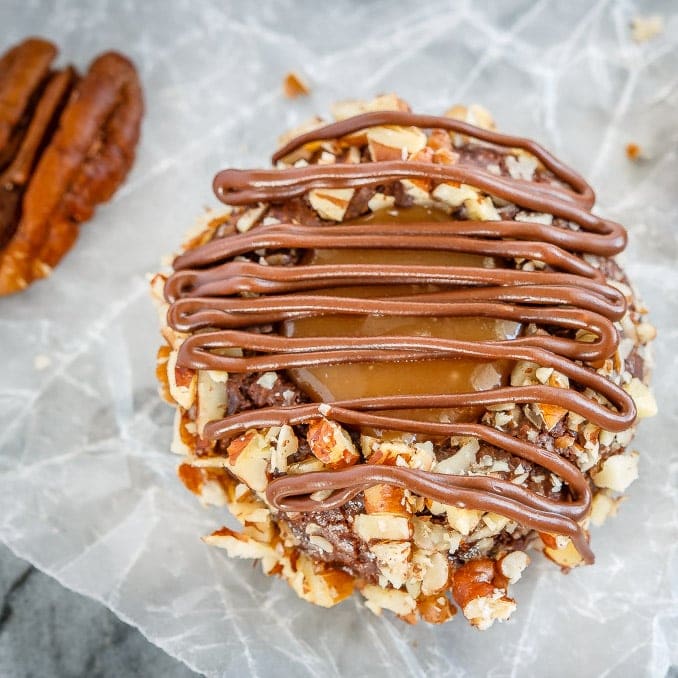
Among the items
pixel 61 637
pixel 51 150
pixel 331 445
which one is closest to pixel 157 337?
pixel 51 150

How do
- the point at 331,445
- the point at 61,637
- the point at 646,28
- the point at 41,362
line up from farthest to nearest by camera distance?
the point at 646,28, the point at 41,362, the point at 61,637, the point at 331,445

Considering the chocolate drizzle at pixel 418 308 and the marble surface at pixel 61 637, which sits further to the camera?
the marble surface at pixel 61 637

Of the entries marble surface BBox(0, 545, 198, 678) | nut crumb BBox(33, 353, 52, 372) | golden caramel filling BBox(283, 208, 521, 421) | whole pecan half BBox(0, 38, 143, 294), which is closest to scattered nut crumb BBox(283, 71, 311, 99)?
whole pecan half BBox(0, 38, 143, 294)

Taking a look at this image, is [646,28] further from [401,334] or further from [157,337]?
[157,337]

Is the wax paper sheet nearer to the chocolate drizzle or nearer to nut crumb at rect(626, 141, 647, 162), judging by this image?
nut crumb at rect(626, 141, 647, 162)

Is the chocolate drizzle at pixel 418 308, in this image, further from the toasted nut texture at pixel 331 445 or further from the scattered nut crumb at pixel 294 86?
the scattered nut crumb at pixel 294 86

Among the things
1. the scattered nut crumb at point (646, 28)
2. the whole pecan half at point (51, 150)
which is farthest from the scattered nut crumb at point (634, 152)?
the whole pecan half at point (51, 150)

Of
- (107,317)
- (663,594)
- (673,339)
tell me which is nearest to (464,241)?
(673,339)
